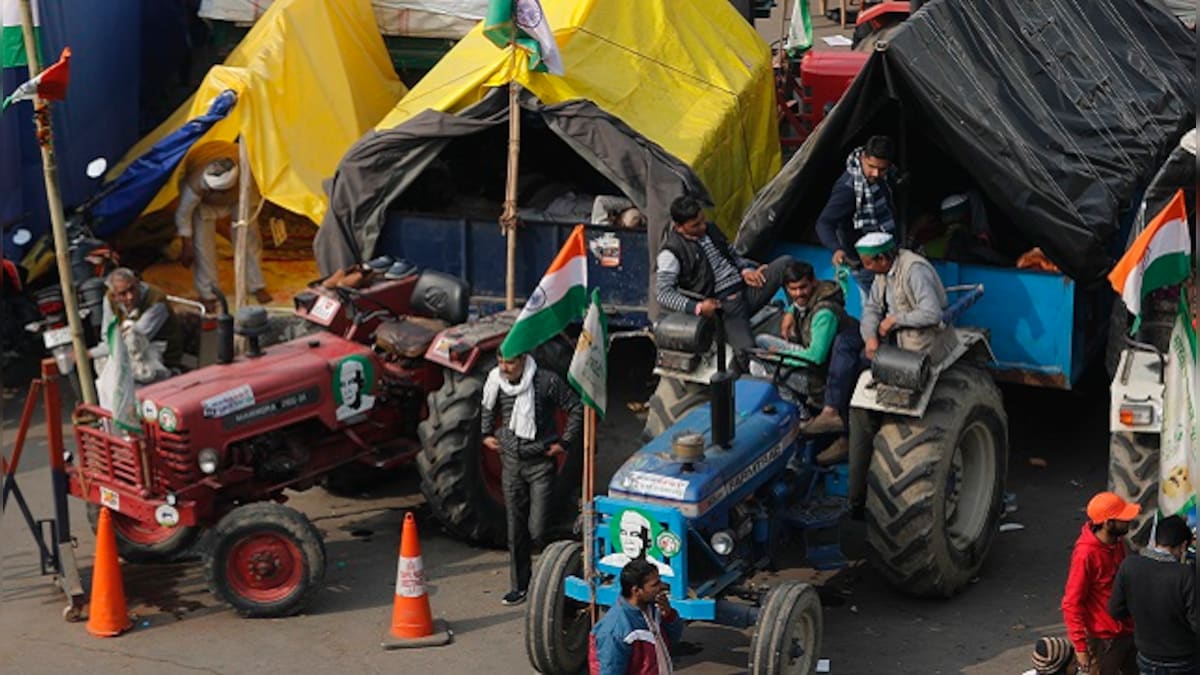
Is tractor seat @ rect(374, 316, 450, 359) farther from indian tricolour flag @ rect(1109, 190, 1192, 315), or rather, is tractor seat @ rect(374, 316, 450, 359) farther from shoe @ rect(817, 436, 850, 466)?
indian tricolour flag @ rect(1109, 190, 1192, 315)

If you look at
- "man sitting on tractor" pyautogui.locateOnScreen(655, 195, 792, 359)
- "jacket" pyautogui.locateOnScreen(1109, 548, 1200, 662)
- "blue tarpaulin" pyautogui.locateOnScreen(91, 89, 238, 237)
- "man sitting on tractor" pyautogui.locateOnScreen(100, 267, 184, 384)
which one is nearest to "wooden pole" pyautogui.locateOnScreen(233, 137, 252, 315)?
"blue tarpaulin" pyautogui.locateOnScreen(91, 89, 238, 237)

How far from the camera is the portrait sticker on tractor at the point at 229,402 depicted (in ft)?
38.8

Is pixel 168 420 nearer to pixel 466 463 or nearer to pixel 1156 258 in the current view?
pixel 466 463

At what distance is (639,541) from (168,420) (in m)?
3.14

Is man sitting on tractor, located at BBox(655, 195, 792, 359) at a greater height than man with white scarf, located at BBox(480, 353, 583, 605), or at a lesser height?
greater

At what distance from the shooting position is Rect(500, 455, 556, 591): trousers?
11.7 m

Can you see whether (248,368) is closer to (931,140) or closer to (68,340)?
(68,340)

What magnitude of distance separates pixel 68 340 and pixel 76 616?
2.91 m

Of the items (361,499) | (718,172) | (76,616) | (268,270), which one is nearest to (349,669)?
(76,616)

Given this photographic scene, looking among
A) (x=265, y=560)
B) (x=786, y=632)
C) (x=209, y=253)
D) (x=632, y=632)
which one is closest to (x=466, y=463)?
(x=265, y=560)

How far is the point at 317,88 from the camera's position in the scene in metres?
17.4

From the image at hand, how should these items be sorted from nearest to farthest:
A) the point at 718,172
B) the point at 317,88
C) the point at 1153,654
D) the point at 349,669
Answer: the point at 1153,654, the point at 349,669, the point at 718,172, the point at 317,88

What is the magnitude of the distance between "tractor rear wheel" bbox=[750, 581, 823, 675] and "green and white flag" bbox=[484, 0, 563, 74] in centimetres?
565

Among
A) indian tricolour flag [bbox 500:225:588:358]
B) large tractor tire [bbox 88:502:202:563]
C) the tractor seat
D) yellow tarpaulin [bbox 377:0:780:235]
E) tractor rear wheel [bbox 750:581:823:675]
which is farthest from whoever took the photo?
yellow tarpaulin [bbox 377:0:780:235]
